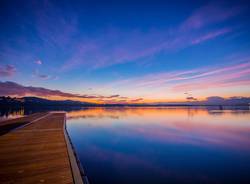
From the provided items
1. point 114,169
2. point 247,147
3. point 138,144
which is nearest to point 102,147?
point 138,144

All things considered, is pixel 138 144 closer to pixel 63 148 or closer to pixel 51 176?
pixel 63 148

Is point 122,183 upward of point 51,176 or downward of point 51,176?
downward

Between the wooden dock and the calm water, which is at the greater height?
the wooden dock

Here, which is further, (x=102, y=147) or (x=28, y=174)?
(x=102, y=147)

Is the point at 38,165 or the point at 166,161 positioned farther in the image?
the point at 166,161

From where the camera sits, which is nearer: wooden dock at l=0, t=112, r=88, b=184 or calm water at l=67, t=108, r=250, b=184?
wooden dock at l=0, t=112, r=88, b=184

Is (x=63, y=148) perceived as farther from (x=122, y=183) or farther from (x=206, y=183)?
(x=206, y=183)

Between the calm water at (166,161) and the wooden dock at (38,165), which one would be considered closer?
the wooden dock at (38,165)

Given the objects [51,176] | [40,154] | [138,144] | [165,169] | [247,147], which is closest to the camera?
[51,176]

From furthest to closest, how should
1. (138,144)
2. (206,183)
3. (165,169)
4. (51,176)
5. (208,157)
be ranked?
(138,144) → (208,157) → (165,169) → (206,183) → (51,176)

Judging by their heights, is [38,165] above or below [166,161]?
above

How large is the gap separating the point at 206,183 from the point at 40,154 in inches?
380

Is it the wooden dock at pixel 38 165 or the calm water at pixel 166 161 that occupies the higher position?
the wooden dock at pixel 38 165

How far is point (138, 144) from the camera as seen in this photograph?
1633 centimetres
